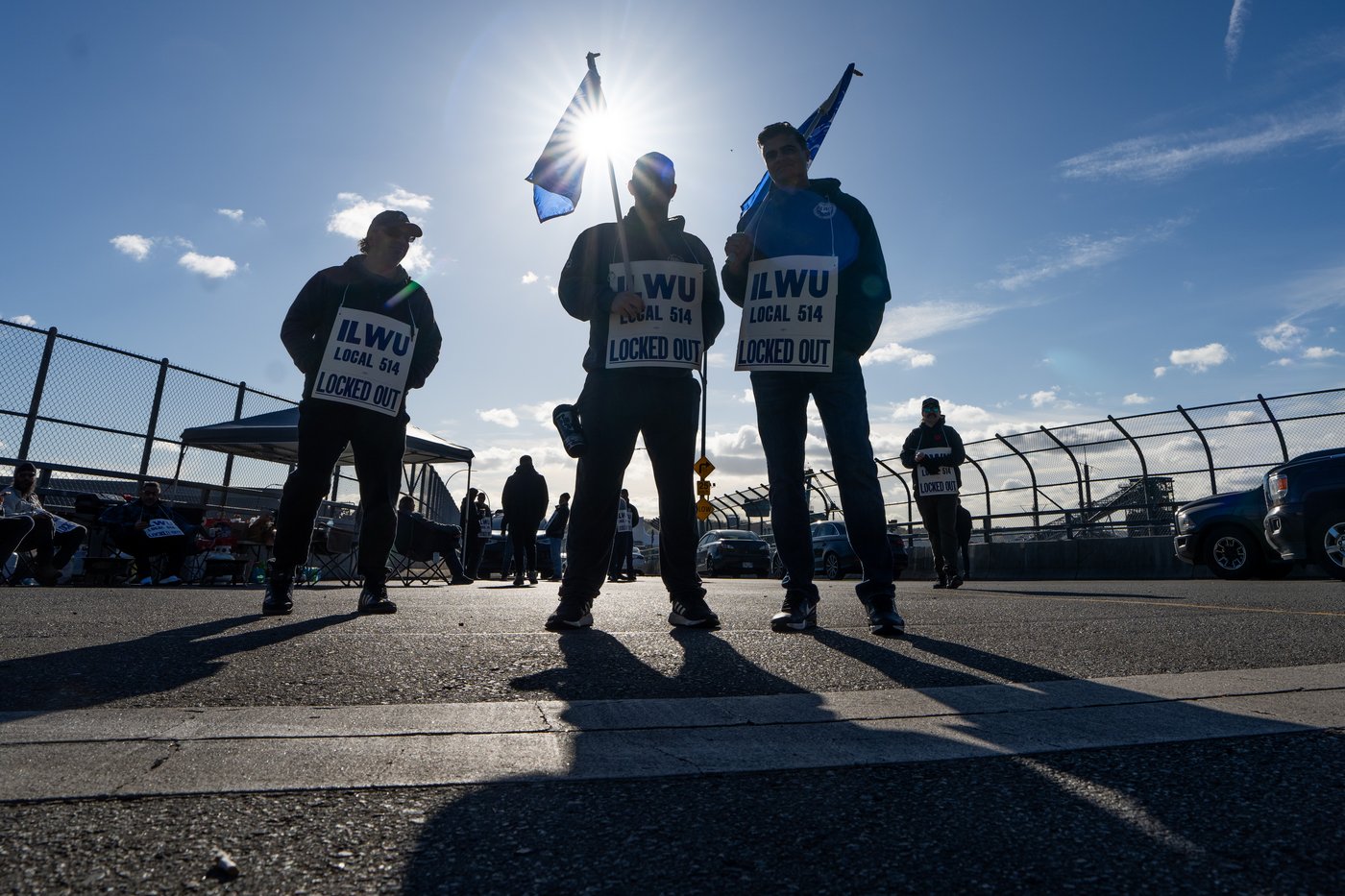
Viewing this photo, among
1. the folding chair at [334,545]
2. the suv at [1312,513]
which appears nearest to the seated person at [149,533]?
the folding chair at [334,545]

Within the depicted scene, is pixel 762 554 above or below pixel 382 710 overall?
above

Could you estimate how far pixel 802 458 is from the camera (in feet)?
12.6

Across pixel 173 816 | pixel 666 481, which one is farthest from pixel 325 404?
pixel 173 816

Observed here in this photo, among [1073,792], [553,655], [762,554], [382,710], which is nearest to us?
[1073,792]

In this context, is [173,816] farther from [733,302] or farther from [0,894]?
[733,302]

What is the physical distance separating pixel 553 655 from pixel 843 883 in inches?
71.2

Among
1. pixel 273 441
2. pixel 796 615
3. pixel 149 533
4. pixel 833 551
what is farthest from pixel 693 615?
pixel 833 551

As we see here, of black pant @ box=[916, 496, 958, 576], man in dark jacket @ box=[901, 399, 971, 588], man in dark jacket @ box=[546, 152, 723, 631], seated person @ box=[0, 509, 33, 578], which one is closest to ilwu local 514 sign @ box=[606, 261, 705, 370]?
man in dark jacket @ box=[546, 152, 723, 631]

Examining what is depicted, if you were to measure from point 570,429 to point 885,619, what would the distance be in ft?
4.90

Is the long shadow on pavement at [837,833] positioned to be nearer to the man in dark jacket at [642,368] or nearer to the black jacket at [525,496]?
the man in dark jacket at [642,368]

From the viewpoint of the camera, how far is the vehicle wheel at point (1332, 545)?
8.27 m

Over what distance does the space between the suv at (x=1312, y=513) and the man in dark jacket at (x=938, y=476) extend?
285 cm

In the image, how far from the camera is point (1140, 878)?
1.04 m

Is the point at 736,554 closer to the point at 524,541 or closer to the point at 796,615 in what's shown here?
the point at 524,541
